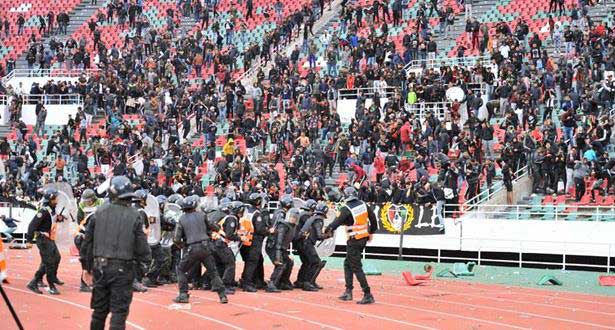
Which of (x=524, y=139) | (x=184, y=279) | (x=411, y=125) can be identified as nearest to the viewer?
(x=184, y=279)

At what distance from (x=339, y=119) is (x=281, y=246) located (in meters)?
16.4

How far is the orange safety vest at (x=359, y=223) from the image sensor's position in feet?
55.7

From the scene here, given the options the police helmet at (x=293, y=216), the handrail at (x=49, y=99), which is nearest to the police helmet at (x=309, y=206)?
the police helmet at (x=293, y=216)

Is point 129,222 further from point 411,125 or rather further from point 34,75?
point 34,75

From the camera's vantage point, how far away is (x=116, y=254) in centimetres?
1123

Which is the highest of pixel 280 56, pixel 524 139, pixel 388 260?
pixel 280 56

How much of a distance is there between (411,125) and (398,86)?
2.84 metres

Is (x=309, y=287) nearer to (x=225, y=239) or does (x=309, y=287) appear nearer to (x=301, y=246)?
(x=301, y=246)

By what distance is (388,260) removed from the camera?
86.5 ft

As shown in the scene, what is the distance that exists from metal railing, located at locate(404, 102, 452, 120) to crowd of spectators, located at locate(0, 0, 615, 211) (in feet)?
0.44

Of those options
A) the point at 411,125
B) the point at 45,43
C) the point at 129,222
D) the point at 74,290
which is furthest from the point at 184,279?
the point at 45,43

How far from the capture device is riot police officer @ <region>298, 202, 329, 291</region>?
1941 centimetres

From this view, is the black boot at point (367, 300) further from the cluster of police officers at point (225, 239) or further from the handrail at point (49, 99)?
the handrail at point (49, 99)

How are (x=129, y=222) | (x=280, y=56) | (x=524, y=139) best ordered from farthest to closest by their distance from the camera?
(x=280, y=56) → (x=524, y=139) → (x=129, y=222)
